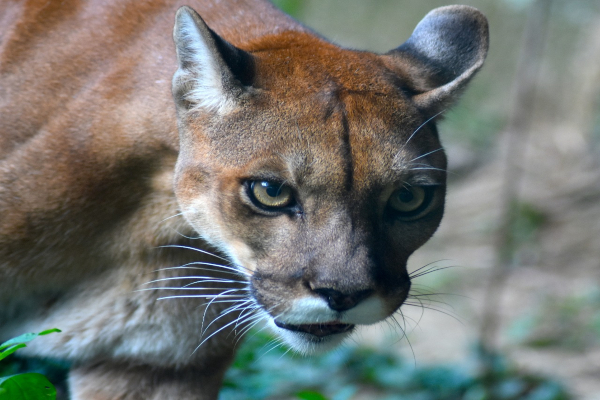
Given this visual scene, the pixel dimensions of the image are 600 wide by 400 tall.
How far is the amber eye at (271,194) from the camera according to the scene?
7.82ft

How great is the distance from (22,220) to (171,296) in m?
0.67

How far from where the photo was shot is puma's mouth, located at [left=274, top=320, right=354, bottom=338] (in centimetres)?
249

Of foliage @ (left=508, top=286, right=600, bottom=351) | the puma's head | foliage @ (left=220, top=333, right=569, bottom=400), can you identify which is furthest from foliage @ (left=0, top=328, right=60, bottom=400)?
foliage @ (left=508, top=286, right=600, bottom=351)

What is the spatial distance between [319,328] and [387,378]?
2.49 m

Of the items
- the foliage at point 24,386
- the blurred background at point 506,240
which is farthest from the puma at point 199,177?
the foliage at point 24,386

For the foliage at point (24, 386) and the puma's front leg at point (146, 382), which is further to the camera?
the puma's front leg at point (146, 382)

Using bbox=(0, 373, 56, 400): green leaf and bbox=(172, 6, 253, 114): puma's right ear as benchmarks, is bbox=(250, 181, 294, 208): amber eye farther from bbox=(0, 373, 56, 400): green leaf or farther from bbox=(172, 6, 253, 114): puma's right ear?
bbox=(0, 373, 56, 400): green leaf

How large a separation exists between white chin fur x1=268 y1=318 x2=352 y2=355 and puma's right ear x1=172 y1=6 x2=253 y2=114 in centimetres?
84

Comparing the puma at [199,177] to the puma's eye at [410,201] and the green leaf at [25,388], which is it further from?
the green leaf at [25,388]

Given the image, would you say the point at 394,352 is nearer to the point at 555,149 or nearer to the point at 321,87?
the point at 321,87

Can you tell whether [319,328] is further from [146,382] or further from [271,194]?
[146,382]

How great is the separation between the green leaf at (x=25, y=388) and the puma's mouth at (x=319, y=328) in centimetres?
83

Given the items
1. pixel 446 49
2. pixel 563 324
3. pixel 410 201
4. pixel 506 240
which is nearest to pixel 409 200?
pixel 410 201

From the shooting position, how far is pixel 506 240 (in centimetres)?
479
